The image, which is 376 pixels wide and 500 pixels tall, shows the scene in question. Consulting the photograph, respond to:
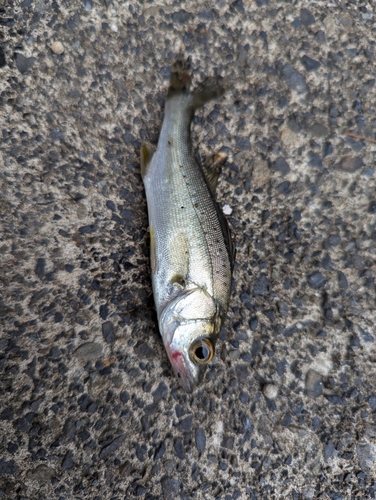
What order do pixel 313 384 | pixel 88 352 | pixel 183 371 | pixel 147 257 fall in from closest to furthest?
pixel 183 371 < pixel 88 352 < pixel 313 384 < pixel 147 257

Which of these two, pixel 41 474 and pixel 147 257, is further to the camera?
pixel 147 257

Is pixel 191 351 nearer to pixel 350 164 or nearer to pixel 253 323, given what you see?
pixel 253 323

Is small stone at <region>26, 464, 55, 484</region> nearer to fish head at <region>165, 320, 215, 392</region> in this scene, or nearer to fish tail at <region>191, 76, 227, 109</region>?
fish head at <region>165, 320, 215, 392</region>

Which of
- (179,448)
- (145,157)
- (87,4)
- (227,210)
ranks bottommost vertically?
(179,448)

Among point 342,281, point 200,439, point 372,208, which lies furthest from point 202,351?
point 372,208

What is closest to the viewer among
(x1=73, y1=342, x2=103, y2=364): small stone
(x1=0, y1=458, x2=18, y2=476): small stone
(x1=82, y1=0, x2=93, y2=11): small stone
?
(x1=0, y1=458, x2=18, y2=476): small stone

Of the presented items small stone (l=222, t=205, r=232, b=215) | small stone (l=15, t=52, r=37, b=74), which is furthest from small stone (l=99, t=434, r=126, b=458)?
small stone (l=15, t=52, r=37, b=74)

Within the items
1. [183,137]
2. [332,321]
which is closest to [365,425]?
[332,321]

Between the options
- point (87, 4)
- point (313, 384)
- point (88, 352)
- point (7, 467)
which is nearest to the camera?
point (7, 467)

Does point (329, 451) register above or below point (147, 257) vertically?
below
